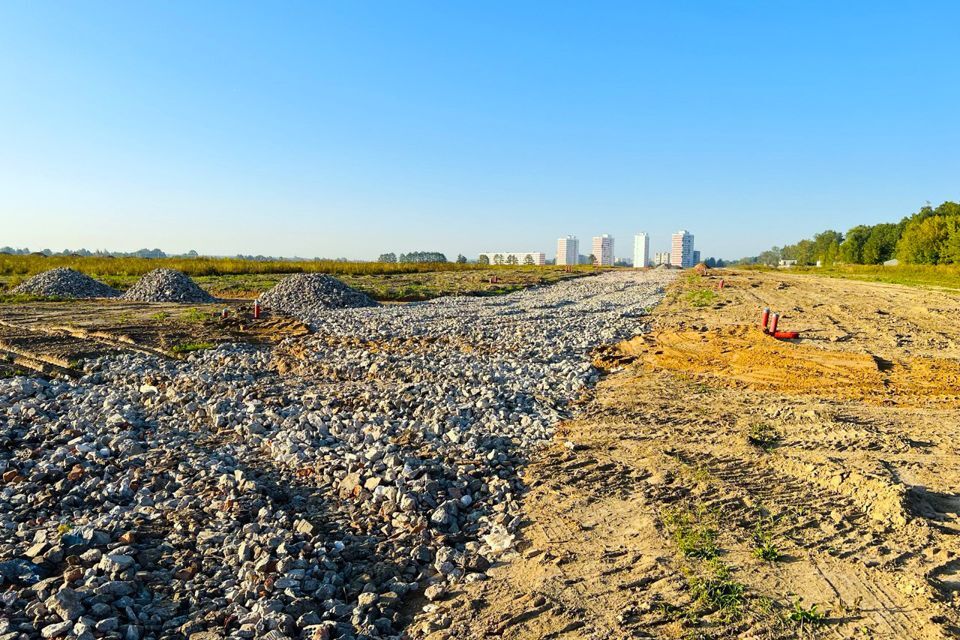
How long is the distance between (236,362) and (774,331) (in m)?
15.7

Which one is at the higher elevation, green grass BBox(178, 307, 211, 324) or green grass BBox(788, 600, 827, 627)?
green grass BBox(178, 307, 211, 324)

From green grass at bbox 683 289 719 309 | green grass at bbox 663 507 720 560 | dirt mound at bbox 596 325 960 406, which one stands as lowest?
green grass at bbox 663 507 720 560

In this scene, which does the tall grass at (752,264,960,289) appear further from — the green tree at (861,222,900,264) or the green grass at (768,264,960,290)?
the green tree at (861,222,900,264)

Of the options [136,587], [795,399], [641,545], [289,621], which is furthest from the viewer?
[795,399]

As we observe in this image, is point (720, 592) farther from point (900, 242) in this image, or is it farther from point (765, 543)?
point (900, 242)

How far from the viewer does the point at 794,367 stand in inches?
466

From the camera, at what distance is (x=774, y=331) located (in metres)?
15.7

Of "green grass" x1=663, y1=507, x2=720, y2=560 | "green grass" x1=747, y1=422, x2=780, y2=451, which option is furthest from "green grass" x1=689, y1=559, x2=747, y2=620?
"green grass" x1=747, y1=422, x2=780, y2=451

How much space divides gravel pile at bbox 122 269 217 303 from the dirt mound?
23.2 m

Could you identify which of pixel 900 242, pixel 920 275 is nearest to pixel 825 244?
pixel 900 242

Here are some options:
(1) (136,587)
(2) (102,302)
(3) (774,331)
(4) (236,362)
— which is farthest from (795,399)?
(2) (102,302)

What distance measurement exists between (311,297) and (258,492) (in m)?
19.7

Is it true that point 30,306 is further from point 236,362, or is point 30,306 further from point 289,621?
point 289,621

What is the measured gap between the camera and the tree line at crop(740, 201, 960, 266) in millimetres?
66375
